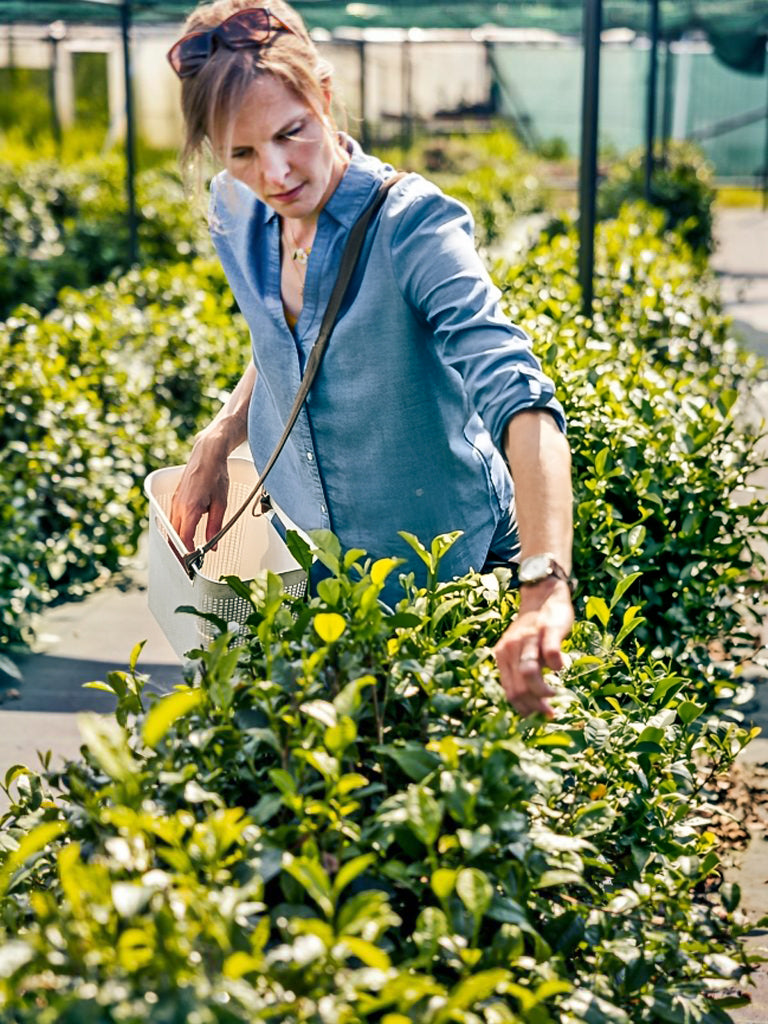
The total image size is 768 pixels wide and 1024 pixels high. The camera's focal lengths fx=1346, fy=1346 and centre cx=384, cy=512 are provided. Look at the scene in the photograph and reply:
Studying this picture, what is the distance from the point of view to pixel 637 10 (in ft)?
40.2

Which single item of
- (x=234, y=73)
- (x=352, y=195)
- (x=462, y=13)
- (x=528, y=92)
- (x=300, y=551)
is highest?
(x=462, y=13)

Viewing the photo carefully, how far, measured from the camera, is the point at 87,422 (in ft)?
16.5

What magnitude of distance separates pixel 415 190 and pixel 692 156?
1540 centimetres

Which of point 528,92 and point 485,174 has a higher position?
point 528,92

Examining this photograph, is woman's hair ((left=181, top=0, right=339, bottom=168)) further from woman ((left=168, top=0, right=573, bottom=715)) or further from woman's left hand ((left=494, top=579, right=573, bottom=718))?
woman's left hand ((left=494, top=579, right=573, bottom=718))

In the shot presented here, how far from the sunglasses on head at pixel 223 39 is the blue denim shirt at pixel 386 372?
25 centimetres

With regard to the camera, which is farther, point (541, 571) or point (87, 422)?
point (87, 422)

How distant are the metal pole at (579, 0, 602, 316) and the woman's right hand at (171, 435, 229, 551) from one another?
255 centimetres

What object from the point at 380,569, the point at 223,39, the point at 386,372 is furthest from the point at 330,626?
the point at 223,39

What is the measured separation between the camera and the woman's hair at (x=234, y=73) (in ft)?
6.81

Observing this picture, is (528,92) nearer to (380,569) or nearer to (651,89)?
(651,89)

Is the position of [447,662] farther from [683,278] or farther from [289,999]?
[683,278]

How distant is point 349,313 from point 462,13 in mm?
9966

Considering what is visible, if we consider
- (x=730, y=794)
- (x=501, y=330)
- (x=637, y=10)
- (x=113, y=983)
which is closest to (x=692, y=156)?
(x=637, y=10)
